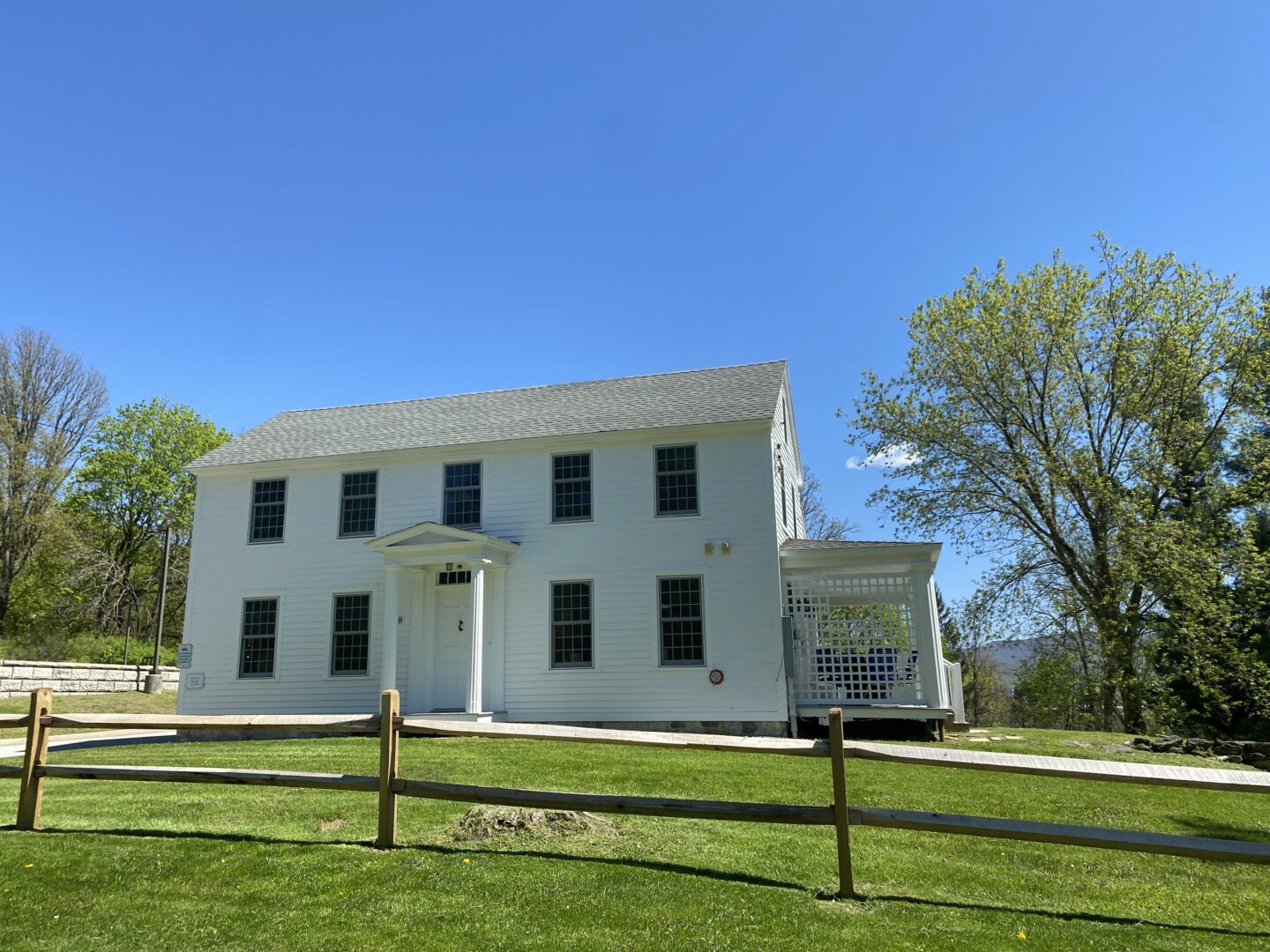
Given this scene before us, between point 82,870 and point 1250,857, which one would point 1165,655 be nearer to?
point 1250,857

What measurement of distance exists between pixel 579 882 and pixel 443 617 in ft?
40.4

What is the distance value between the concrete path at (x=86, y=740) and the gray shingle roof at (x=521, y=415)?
5.92 metres

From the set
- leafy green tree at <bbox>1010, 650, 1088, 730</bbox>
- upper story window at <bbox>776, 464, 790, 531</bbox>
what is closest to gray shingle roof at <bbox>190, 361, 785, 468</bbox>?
upper story window at <bbox>776, 464, 790, 531</bbox>

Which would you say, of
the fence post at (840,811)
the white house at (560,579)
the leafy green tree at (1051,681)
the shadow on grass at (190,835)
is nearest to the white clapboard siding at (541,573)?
the white house at (560,579)

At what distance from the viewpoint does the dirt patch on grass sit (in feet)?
20.6

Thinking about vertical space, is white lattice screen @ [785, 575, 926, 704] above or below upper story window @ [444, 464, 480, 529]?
below

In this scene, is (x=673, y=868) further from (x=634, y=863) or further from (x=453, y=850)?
(x=453, y=850)

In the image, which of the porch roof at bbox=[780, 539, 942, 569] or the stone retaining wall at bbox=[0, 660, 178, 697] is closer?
the porch roof at bbox=[780, 539, 942, 569]

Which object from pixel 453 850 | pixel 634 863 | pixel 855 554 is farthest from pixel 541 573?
pixel 634 863

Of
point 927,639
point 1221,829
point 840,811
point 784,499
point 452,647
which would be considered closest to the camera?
point 840,811

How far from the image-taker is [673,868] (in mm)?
5602

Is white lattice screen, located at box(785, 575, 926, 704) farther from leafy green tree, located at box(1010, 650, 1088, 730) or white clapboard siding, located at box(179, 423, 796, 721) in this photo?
leafy green tree, located at box(1010, 650, 1088, 730)

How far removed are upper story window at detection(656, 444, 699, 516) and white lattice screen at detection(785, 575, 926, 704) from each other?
2.54 metres

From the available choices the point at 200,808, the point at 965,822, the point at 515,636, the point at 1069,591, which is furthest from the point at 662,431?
the point at 1069,591
